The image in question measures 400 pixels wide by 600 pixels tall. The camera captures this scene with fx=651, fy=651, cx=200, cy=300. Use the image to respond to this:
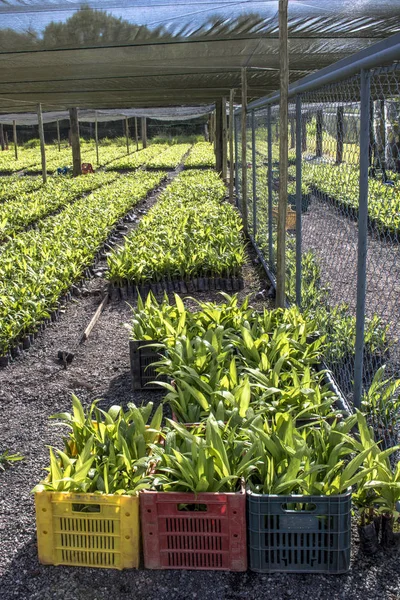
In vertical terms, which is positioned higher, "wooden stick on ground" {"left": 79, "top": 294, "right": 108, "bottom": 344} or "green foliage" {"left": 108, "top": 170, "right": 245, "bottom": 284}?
"green foliage" {"left": 108, "top": 170, "right": 245, "bottom": 284}

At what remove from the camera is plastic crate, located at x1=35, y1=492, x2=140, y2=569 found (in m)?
2.66

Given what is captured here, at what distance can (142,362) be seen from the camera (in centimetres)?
457

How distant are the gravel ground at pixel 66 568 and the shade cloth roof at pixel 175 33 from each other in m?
2.90

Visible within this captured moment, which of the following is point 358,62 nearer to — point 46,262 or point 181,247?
point 181,247

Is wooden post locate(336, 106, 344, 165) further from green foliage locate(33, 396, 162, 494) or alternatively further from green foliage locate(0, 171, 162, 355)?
green foliage locate(0, 171, 162, 355)

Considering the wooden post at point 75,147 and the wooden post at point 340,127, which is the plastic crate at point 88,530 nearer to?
the wooden post at point 340,127

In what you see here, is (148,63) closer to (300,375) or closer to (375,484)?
(300,375)

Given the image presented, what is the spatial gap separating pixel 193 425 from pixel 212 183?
12.4 meters

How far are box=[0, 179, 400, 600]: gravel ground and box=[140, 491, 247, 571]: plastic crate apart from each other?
6 centimetres

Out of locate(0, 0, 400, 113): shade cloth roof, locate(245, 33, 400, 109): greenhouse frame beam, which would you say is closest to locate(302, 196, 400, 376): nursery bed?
locate(245, 33, 400, 109): greenhouse frame beam

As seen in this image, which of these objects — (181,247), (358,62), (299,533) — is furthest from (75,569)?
(181,247)

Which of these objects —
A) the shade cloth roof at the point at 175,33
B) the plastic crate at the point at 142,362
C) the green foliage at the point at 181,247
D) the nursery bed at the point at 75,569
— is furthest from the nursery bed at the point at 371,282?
the nursery bed at the point at 75,569

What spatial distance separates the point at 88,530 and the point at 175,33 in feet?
16.9

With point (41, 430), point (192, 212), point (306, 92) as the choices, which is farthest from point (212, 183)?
point (41, 430)
